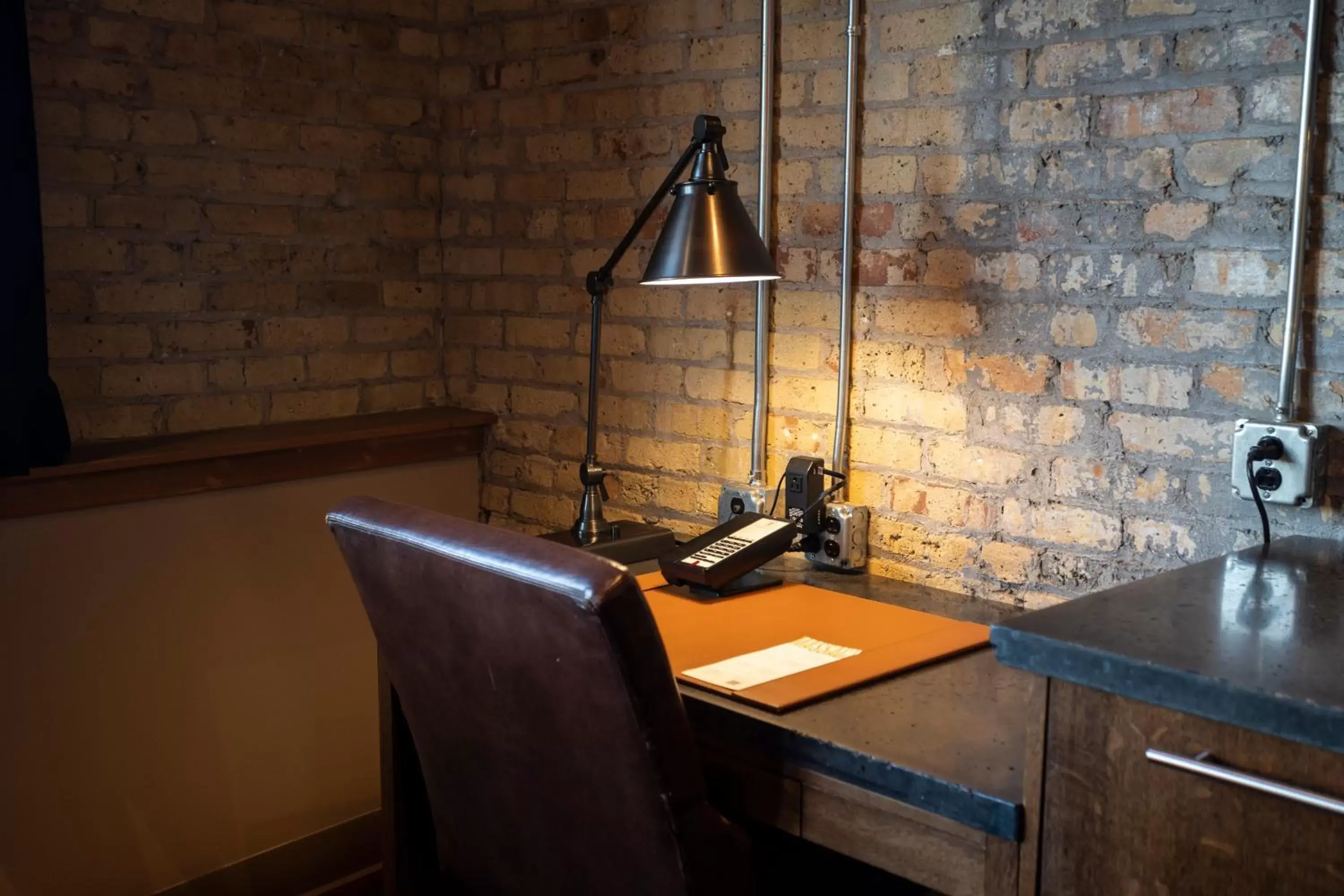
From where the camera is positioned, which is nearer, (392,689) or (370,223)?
(392,689)

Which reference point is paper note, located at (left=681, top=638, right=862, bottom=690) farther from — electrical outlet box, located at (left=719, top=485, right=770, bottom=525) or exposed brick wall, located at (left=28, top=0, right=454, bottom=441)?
exposed brick wall, located at (left=28, top=0, right=454, bottom=441)

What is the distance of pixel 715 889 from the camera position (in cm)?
146

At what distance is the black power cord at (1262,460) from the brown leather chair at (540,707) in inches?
33.1

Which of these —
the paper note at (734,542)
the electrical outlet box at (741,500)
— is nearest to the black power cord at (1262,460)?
the paper note at (734,542)

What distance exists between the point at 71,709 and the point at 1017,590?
66.4 inches

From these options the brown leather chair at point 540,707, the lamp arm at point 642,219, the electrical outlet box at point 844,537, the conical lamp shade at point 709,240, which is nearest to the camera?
the brown leather chair at point 540,707

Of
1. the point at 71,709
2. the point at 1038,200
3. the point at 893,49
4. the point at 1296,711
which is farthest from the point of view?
the point at 71,709

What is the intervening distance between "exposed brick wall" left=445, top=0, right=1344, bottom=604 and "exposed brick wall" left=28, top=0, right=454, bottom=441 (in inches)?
10.5

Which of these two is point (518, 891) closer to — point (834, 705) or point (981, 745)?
point (834, 705)

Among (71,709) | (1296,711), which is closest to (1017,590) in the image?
(1296,711)

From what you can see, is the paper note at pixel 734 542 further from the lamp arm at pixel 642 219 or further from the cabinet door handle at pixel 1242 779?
the cabinet door handle at pixel 1242 779

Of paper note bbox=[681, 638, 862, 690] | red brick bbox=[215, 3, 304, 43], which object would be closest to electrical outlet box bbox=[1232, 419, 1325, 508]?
paper note bbox=[681, 638, 862, 690]

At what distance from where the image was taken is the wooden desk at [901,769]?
4.45ft

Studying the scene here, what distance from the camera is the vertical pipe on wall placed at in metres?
1.67
